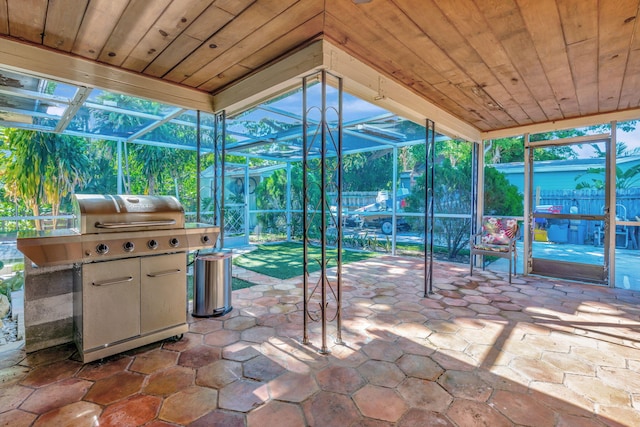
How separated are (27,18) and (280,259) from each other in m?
4.64

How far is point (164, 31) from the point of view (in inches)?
78.0

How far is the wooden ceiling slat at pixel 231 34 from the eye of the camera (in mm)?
1725

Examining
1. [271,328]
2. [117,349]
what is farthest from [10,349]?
[271,328]

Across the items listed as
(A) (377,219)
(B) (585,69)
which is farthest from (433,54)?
(A) (377,219)

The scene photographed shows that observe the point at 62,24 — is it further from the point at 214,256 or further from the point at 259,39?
the point at 214,256

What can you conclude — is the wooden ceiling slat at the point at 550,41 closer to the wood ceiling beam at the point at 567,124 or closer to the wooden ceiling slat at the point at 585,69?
the wooden ceiling slat at the point at 585,69

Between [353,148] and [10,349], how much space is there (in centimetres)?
619

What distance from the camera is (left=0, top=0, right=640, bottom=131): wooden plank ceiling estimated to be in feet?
5.72

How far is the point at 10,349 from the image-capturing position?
224 centimetres

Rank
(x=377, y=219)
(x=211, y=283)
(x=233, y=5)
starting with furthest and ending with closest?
(x=377, y=219) < (x=211, y=283) < (x=233, y=5)

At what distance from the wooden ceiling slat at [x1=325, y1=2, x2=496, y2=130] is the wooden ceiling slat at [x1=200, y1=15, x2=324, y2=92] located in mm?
93

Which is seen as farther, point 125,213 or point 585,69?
point 585,69

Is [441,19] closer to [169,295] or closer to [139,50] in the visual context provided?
[139,50]

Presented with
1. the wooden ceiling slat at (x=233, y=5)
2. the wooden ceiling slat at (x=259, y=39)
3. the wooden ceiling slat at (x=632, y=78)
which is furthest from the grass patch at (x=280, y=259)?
the wooden ceiling slat at (x=632, y=78)
